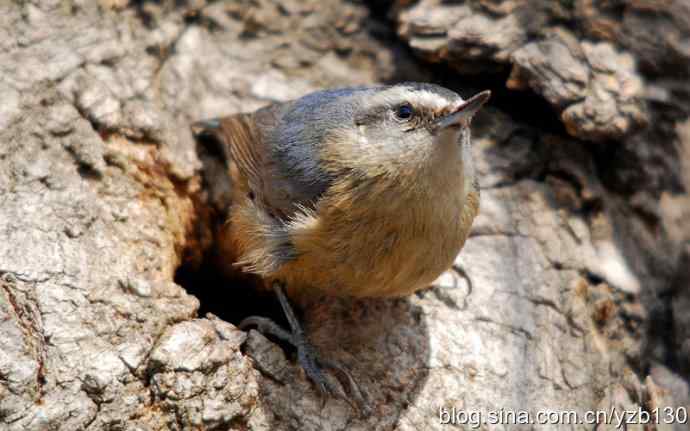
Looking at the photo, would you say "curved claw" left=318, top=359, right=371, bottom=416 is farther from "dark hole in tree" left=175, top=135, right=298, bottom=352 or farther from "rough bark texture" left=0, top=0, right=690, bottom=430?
"dark hole in tree" left=175, top=135, right=298, bottom=352

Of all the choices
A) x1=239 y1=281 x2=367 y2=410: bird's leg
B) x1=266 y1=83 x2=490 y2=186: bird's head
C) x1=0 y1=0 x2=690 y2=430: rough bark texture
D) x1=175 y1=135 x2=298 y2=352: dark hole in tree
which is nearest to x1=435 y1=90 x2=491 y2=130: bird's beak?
x1=266 y1=83 x2=490 y2=186: bird's head

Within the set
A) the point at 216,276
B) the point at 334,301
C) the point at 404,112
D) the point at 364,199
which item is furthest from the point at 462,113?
the point at 216,276

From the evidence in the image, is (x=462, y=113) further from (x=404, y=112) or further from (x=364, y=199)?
(x=364, y=199)

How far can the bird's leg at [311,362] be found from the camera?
3186mm

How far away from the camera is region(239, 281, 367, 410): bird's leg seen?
3186 mm

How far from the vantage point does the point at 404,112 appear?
3094mm

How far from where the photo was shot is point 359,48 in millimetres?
4746

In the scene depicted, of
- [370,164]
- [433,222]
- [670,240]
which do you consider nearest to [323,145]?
[370,164]

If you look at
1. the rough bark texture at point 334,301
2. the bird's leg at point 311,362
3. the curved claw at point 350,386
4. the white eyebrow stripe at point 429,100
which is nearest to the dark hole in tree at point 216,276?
the rough bark texture at point 334,301

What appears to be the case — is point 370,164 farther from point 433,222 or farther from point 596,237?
point 596,237

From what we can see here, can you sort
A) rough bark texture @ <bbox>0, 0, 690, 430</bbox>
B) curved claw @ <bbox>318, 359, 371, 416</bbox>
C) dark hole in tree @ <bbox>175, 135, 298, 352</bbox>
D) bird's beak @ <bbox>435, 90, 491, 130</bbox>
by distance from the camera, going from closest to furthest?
bird's beak @ <bbox>435, 90, 491, 130</bbox> → rough bark texture @ <bbox>0, 0, 690, 430</bbox> → curved claw @ <bbox>318, 359, 371, 416</bbox> → dark hole in tree @ <bbox>175, 135, 298, 352</bbox>

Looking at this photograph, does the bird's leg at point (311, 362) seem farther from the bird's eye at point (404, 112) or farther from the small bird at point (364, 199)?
the bird's eye at point (404, 112)

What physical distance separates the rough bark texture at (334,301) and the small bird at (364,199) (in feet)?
1.27

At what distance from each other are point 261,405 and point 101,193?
4.60ft
